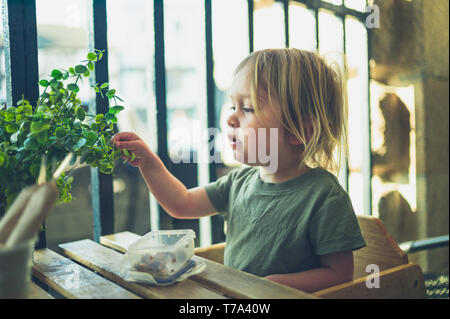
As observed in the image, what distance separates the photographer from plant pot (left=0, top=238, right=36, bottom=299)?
1.77ft

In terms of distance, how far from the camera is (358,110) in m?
2.07

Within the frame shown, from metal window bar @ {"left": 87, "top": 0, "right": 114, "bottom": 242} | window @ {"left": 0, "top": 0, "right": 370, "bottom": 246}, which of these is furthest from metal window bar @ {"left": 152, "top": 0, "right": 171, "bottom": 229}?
metal window bar @ {"left": 87, "top": 0, "right": 114, "bottom": 242}

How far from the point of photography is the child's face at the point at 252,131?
1.06 m

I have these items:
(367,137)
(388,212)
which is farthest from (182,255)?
(388,212)

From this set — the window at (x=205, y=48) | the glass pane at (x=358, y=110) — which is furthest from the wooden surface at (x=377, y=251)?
the glass pane at (x=358, y=110)

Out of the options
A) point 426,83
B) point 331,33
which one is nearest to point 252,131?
point 331,33

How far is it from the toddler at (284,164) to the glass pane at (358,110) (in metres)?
0.96

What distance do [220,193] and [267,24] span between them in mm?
893

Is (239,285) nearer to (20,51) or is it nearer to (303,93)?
(303,93)

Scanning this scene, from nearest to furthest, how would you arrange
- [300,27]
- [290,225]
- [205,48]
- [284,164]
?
[290,225], [284,164], [205,48], [300,27]

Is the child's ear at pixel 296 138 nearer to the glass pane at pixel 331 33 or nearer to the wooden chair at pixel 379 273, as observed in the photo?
the wooden chair at pixel 379 273

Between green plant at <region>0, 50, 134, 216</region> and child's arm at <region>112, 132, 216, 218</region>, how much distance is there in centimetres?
22

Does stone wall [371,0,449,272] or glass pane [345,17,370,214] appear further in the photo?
stone wall [371,0,449,272]

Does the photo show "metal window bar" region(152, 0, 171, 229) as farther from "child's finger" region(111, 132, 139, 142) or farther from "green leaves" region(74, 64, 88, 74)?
"green leaves" region(74, 64, 88, 74)
